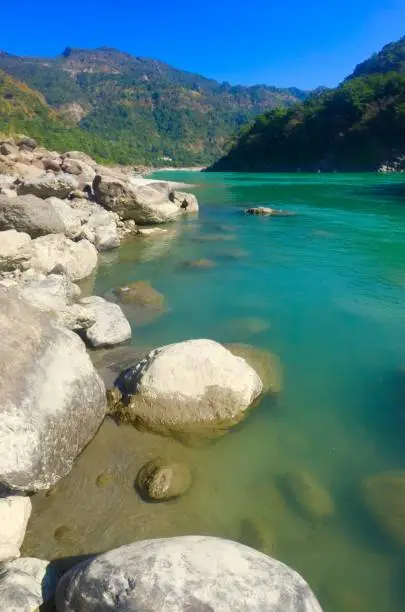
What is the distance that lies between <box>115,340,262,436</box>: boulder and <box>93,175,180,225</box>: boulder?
15541 millimetres

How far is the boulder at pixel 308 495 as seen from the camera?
4270 millimetres

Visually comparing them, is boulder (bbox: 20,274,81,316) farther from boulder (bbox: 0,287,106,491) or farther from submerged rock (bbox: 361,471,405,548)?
submerged rock (bbox: 361,471,405,548)

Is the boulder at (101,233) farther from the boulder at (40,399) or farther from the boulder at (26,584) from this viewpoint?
the boulder at (26,584)

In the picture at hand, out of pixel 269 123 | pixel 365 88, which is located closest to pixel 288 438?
pixel 365 88

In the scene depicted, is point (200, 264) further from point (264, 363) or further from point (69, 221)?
point (264, 363)

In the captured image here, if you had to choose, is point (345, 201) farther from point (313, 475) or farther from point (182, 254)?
point (313, 475)

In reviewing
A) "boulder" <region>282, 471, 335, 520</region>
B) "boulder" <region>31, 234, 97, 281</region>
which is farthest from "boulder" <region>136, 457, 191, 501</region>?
"boulder" <region>31, 234, 97, 281</region>

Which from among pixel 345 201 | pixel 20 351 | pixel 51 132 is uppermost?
pixel 51 132

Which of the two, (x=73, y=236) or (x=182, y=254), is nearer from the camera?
(x=73, y=236)

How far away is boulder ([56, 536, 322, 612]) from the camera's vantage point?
280 centimetres

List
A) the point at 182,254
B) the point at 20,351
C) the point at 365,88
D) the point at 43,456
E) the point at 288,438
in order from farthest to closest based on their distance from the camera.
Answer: the point at 365,88
the point at 182,254
the point at 288,438
the point at 20,351
the point at 43,456

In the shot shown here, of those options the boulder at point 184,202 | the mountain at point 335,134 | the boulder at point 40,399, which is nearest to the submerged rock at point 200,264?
the boulder at point 40,399

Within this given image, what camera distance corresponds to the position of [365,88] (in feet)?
309

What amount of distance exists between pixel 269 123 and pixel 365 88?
82.7ft
